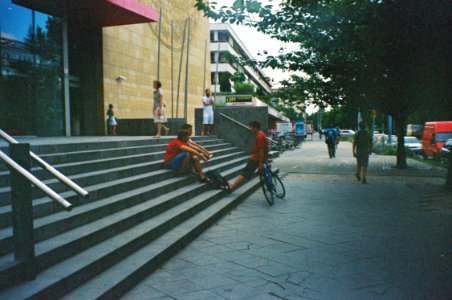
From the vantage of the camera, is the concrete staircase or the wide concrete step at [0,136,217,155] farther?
the wide concrete step at [0,136,217,155]

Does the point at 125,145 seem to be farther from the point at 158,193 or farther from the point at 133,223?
the point at 133,223

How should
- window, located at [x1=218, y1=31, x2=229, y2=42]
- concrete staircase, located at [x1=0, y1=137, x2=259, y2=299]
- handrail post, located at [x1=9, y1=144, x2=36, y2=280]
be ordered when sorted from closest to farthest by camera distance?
1. handrail post, located at [x1=9, y1=144, x2=36, y2=280]
2. concrete staircase, located at [x1=0, y1=137, x2=259, y2=299]
3. window, located at [x1=218, y1=31, x2=229, y2=42]

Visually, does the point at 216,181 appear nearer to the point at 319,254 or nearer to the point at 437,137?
the point at 319,254

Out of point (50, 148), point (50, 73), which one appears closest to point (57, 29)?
point (50, 73)

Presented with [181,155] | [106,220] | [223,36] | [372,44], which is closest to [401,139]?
[372,44]

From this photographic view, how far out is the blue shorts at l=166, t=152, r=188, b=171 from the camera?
7.83 m

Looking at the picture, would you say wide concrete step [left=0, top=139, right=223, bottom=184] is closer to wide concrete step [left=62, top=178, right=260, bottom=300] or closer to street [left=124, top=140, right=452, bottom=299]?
wide concrete step [left=62, top=178, right=260, bottom=300]

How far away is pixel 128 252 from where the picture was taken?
439 centimetres

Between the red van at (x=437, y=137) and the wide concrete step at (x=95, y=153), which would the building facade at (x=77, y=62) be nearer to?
the wide concrete step at (x=95, y=153)

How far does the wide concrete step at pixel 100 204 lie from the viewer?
3.89 metres

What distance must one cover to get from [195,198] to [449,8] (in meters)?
5.99

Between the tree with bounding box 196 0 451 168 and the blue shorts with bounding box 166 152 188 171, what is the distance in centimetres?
Answer: 347

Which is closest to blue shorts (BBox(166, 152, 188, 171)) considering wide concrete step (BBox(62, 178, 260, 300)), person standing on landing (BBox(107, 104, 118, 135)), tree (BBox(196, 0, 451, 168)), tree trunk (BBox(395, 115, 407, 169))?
wide concrete step (BBox(62, 178, 260, 300))

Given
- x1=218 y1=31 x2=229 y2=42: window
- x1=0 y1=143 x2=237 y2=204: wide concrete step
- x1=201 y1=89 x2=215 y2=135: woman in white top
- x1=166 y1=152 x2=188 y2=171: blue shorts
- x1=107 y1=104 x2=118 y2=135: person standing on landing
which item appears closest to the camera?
x1=0 y1=143 x2=237 y2=204: wide concrete step
